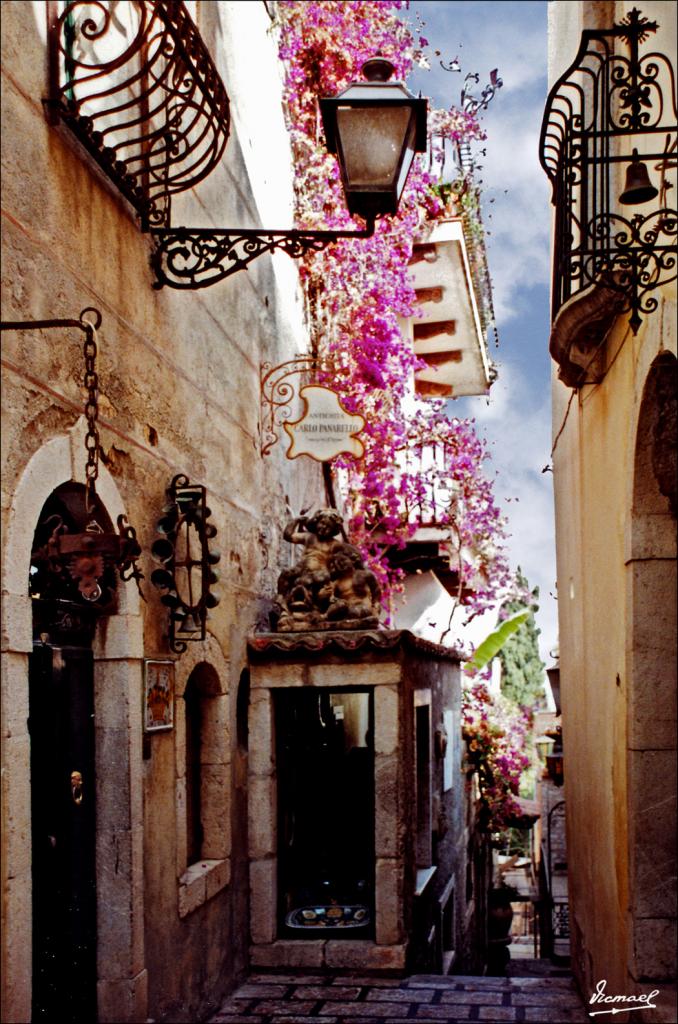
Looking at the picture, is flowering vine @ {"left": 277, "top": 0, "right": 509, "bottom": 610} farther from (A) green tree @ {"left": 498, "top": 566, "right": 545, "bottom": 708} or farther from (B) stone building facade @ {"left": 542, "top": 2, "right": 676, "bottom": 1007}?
(A) green tree @ {"left": 498, "top": 566, "right": 545, "bottom": 708}

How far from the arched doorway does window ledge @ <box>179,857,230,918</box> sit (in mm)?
1204

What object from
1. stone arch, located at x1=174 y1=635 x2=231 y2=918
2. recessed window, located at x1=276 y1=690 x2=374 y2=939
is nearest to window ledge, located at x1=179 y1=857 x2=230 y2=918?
stone arch, located at x1=174 y1=635 x2=231 y2=918

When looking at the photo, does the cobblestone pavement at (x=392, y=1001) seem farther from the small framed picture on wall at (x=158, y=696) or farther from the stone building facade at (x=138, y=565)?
the small framed picture on wall at (x=158, y=696)

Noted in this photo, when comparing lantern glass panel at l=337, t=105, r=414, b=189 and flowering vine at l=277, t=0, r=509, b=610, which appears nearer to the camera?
lantern glass panel at l=337, t=105, r=414, b=189

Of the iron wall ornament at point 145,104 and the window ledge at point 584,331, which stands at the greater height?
the iron wall ornament at point 145,104

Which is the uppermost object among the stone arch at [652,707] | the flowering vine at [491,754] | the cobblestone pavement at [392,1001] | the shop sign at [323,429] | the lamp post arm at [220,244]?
the lamp post arm at [220,244]

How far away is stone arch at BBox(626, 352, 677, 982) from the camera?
6125 millimetres

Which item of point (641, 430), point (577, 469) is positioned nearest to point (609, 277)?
point (641, 430)

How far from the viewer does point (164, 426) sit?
22.9ft

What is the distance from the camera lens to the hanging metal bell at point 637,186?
15.5ft

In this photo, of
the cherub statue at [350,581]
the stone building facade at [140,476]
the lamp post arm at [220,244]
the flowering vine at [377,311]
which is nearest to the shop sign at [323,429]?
the stone building facade at [140,476]

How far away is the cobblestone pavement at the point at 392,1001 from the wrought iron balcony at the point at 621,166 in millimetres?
4000

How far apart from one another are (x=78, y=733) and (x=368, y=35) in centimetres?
863

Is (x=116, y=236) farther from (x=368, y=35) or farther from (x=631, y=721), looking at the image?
(x=368, y=35)
